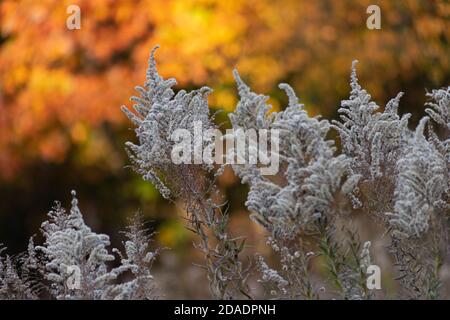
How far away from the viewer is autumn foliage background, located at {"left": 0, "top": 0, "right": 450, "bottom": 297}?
7.67m

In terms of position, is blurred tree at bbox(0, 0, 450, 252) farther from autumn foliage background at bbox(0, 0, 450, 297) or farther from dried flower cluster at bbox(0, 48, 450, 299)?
dried flower cluster at bbox(0, 48, 450, 299)

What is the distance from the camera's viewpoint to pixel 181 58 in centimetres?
770

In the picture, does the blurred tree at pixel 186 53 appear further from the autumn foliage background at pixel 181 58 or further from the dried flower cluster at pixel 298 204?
the dried flower cluster at pixel 298 204

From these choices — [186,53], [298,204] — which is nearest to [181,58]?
[186,53]

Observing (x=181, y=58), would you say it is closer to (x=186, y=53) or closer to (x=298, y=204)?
(x=186, y=53)

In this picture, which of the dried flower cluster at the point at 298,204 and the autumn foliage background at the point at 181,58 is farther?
the autumn foliage background at the point at 181,58

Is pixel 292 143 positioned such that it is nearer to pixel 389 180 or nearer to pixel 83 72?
pixel 389 180

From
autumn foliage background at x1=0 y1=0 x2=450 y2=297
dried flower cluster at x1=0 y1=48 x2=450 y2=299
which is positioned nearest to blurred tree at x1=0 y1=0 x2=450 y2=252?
autumn foliage background at x1=0 y1=0 x2=450 y2=297

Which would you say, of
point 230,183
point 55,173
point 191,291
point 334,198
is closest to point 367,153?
point 334,198

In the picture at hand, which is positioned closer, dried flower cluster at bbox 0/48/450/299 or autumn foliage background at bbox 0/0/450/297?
dried flower cluster at bbox 0/48/450/299

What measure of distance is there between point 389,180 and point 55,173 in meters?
7.33

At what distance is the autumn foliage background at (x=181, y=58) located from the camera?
767 cm

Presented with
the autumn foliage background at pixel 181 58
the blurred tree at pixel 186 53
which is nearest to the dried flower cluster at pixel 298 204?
the autumn foliage background at pixel 181 58

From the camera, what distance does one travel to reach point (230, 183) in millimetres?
8766
